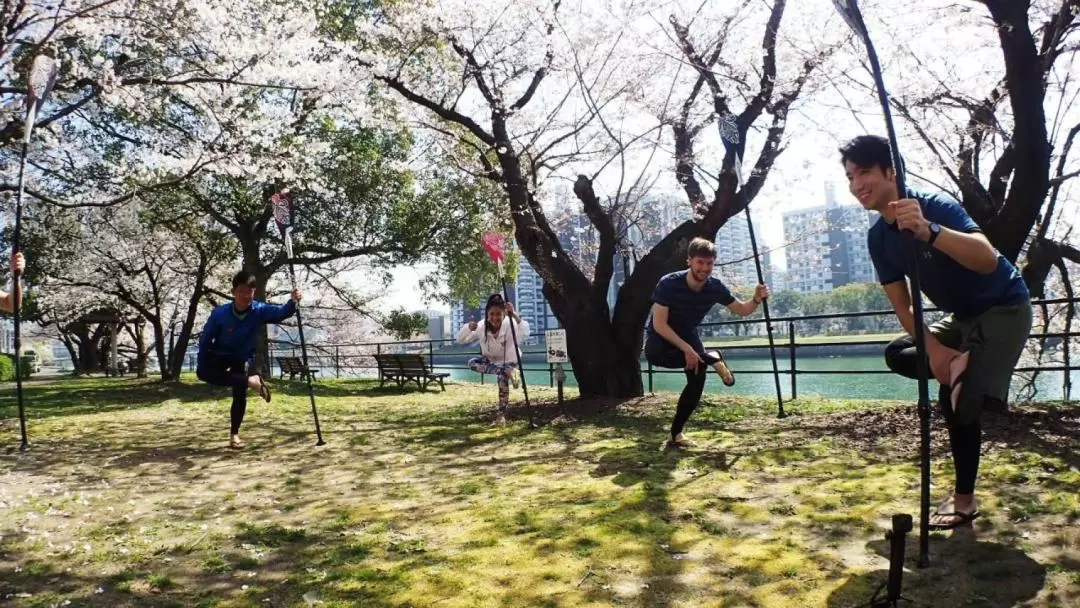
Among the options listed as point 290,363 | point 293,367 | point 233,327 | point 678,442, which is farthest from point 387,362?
point 678,442

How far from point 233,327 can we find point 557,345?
382cm

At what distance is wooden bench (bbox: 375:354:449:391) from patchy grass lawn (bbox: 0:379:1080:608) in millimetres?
7392

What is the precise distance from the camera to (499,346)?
735cm

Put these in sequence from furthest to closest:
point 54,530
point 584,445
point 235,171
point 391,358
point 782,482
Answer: point 391,358, point 235,171, point 584,445, point 782,482, point 54,530

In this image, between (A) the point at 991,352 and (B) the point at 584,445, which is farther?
(B) the point at 584,445

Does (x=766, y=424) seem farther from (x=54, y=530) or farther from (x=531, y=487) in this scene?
(x=54, y=530)

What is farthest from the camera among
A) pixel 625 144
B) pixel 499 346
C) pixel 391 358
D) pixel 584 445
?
pixel 391 358

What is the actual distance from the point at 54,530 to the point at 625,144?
7575 millimetres

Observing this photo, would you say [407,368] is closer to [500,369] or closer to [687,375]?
[500,369]

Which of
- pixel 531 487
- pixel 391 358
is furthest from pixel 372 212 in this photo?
pixel 531 487

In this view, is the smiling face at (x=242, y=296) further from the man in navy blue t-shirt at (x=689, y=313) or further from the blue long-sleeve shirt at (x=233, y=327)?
the man in navy blue t-shirt at (x=689, y=313)

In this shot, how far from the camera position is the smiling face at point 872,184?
2.71 m

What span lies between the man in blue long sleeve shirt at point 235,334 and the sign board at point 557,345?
11.0 feet

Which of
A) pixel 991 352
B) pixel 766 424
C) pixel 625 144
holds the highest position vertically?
pixel 625 144
